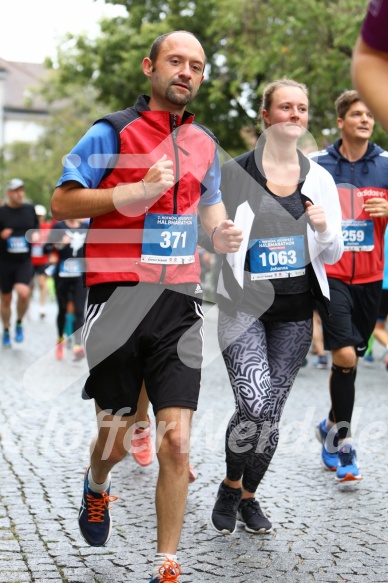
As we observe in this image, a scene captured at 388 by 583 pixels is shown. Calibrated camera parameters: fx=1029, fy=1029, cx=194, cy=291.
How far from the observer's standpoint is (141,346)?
400 centimetres

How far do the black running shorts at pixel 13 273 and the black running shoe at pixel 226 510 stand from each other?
9.79 metres

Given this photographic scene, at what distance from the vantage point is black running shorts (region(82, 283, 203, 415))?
3945 mm

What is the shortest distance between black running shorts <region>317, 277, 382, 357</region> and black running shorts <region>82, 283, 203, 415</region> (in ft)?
6.40

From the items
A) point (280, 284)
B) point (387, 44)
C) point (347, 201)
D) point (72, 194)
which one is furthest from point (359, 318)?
point (387, 44)

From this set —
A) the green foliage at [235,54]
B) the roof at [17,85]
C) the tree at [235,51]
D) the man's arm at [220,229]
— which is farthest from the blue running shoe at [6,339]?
the roof at [17,85]

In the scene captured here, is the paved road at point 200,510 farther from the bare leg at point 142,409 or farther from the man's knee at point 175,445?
the man's knee at point 175,445

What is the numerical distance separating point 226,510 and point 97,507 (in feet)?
2.60

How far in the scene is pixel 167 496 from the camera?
3816mm

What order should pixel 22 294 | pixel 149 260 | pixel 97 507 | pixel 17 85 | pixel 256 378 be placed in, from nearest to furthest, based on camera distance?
pixel 149 260
pixel 97 507
pixel 256 378
pixel 22 294
pixel 17 85

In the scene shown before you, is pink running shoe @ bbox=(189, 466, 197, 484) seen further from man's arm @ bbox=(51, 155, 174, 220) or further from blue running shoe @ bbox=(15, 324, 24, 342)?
blue running shoe @ bbox=(15, 324, 24, 342)

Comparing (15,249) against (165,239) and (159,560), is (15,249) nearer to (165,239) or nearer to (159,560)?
(165,239)

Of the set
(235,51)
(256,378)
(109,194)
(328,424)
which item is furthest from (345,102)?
(235,51)

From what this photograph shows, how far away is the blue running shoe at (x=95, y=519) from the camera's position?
4.36 m

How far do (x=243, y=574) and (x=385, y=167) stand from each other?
2.97 metres
